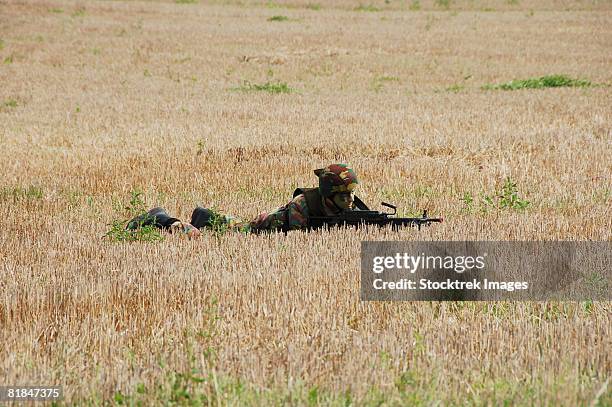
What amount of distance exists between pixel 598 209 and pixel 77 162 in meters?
7.64

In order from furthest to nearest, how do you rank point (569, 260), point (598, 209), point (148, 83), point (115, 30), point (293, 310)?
point (115, 30)
point (148, 83)
point (598, 209)
point (569, 260)
point (293, 310)

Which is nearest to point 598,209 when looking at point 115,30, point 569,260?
point 569,260

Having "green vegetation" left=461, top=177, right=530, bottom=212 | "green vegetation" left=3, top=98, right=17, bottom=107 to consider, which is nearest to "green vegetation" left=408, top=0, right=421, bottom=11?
"green vegetation" left=3, top=98, right=17, bottom=107

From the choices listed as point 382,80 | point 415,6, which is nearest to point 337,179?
point 382,80

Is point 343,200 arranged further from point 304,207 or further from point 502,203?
point 502,203

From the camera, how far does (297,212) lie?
7.18 meters

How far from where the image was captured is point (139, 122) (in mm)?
16125

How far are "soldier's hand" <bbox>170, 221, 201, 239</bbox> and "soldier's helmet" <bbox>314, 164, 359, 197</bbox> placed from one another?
4.40 feet

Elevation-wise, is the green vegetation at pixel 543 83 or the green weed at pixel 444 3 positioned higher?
the green weed at pixel 444 3

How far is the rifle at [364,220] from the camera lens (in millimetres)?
6969

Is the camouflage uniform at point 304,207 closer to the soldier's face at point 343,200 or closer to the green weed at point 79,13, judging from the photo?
the soldier's face at point 343,200

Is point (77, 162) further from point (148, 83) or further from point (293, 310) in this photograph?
point (148, 83)

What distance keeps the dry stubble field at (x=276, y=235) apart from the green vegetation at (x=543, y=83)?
64 centimetres

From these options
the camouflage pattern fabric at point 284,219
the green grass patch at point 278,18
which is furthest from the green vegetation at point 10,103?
the green grass patch at point 278,18
